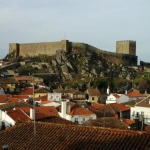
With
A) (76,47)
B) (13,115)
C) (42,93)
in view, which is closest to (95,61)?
(76,47)

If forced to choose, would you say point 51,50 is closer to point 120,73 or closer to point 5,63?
point 5,63

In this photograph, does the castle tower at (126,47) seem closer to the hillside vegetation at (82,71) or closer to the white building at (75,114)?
the hillside vegetation at (82,71)

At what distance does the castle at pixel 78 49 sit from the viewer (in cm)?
8962

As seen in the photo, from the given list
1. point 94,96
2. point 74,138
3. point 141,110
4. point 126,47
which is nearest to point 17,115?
point 141,110

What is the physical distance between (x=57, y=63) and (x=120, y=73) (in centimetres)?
1711

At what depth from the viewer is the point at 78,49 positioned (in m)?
89.4

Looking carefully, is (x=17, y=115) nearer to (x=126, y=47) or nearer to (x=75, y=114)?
(x=75, y=114)

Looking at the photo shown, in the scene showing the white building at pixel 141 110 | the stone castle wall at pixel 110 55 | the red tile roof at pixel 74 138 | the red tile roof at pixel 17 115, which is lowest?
the white building at pixel 141 110

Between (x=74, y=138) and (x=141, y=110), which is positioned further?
(x=141, y=110)

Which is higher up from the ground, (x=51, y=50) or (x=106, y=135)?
(x=51, y=50)

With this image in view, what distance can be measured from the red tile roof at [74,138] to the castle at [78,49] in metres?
78.8

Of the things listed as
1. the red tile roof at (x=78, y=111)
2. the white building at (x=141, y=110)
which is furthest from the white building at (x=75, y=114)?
the white building at (x=141, y=110)

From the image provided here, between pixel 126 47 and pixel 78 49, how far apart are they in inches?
759

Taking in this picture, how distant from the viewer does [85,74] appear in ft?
265
